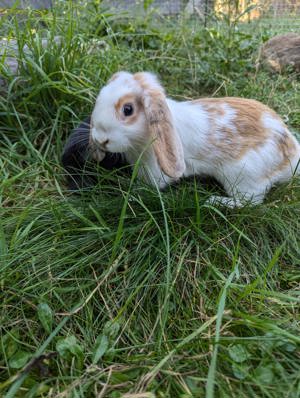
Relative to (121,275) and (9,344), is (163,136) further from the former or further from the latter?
(9,344)

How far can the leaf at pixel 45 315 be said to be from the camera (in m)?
1.46

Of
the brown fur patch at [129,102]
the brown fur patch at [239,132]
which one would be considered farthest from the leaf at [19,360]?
the brown fur patch at [239,132]

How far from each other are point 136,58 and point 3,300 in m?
2.36

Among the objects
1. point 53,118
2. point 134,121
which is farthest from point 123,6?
point 134,121

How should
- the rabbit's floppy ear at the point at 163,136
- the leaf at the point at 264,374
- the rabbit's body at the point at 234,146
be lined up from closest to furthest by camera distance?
1. the leaf at the point at 264,374
2. the rabbit's floppy ear at the point at 163,136
3. the rabbit's body at the point at 234,146

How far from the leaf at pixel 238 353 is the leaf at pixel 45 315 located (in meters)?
0.63

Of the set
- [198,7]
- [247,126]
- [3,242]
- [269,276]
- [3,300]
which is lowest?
[269,276]

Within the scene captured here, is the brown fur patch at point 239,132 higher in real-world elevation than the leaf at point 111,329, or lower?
higher

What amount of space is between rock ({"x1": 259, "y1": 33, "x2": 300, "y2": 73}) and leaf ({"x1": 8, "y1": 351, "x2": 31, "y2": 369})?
3.21m

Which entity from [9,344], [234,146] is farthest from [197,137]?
[9,344]

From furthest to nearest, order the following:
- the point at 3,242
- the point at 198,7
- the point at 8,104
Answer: the point at 198,7, the point at 8,104, the point at 3,242

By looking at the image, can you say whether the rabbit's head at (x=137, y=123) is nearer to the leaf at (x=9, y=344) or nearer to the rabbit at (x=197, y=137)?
the rabbit at (x=197, y=137)

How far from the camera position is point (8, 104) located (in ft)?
8.32

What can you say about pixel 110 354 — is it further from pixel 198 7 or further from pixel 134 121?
pixel 198 7
